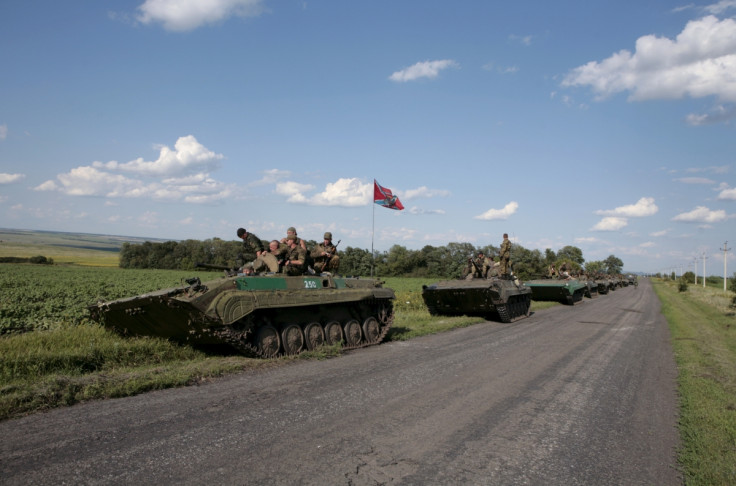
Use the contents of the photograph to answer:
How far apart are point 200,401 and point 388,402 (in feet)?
7.45

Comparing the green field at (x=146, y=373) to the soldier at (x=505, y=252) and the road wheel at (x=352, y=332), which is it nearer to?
the road wheel at (x=352, y=332)

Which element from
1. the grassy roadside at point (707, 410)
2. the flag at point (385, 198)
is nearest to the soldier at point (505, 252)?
the flag at point (385, 198)

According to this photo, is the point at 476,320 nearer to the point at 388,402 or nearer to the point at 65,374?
the point at 388,402

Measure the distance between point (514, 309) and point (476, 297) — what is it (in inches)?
95.8

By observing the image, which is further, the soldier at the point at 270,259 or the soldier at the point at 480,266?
the soldier at the point at 480,266

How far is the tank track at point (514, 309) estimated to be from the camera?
1697cm

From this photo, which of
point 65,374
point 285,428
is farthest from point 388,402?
point 65,374

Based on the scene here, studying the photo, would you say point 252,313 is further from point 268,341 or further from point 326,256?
point 326,256

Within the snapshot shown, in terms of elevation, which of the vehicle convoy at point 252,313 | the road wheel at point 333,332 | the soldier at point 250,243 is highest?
the soldier at point 250,243

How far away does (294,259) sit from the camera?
1068 cm

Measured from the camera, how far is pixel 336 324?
1102 cm

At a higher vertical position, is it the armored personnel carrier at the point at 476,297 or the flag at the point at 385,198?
the flag at the point at 385,198

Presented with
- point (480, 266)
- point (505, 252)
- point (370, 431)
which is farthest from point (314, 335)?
point (505, 252)

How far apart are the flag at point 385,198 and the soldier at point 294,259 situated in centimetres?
736
